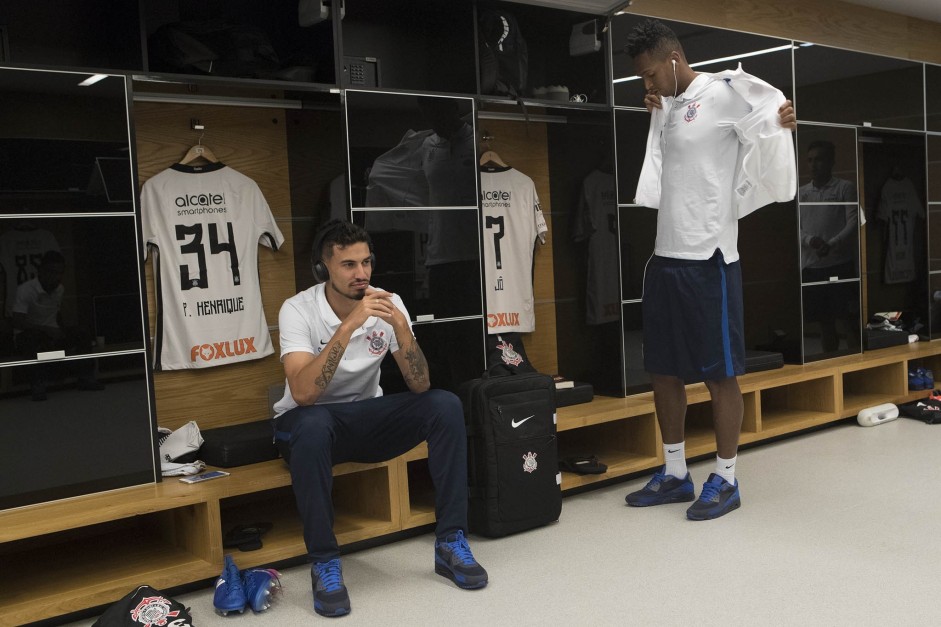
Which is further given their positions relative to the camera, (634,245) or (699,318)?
(634,245)

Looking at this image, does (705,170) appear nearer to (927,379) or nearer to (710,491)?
(710,491)

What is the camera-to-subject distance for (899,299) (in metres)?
5.65

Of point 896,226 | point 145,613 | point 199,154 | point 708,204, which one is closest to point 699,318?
point 708,204

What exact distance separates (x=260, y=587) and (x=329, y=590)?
205 millimetres

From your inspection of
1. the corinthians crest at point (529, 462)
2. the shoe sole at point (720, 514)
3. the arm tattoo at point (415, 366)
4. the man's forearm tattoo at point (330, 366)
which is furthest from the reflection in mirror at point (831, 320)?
the man's forearm tattoo at point (330, 366)

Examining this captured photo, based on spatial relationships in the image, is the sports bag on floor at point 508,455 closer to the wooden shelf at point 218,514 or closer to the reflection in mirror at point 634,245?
the wooden shelf at point 218,514

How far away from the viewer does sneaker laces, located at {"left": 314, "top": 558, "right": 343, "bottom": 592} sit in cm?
249

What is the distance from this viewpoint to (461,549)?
268 centimetres

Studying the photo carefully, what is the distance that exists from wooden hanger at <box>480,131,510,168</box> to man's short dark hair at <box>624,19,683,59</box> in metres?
0.97

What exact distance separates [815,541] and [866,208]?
3283 mm

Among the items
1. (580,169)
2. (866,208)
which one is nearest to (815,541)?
(580,169)

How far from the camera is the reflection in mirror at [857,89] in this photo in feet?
15.8

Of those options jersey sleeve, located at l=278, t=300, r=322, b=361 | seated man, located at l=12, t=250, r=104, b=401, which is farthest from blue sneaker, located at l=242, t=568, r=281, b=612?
seated man, located at l=12, t=250, r=104, b=401

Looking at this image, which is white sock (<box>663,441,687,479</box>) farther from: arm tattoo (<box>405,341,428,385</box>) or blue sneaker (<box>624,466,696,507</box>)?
arm tattoo (<box>405,341,428,385</box>)
